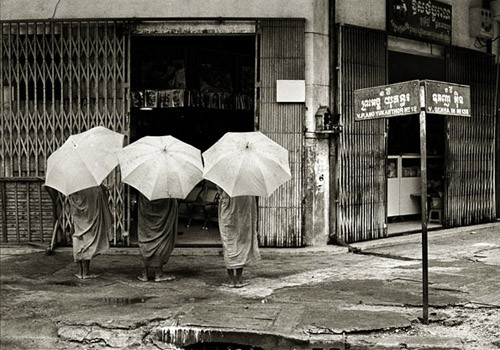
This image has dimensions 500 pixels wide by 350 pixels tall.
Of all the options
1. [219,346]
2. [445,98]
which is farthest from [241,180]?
[445,98]

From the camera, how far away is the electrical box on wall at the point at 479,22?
44.3 feet

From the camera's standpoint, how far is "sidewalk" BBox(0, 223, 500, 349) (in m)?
5.88

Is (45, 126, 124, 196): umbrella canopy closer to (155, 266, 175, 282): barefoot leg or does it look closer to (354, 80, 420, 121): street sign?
(155, 266, 175, 282): barefoot leg

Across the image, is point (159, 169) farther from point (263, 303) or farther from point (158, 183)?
point (263, 303)

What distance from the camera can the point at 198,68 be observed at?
11.9m

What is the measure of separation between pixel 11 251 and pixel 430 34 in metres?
9.03

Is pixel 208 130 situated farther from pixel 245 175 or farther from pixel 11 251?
pixel 245 175

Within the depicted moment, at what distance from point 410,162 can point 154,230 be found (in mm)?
7631

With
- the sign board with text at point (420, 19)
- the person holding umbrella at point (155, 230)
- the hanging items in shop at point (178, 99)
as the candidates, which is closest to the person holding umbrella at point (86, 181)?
the person holding umbrella at point (155, 230)

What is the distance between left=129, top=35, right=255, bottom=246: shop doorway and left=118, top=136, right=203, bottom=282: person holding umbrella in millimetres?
2706

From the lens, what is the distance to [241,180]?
741 centimetres

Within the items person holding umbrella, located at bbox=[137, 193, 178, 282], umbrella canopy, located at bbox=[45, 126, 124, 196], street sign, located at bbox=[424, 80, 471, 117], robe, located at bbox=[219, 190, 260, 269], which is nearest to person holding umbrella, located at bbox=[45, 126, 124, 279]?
umbrella canopy, located at bbox=[45, 126, 124, 196]

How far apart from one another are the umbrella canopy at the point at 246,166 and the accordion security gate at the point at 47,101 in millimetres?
3530

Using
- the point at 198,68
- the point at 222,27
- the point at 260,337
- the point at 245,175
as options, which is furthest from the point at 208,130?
the point at 260,337
